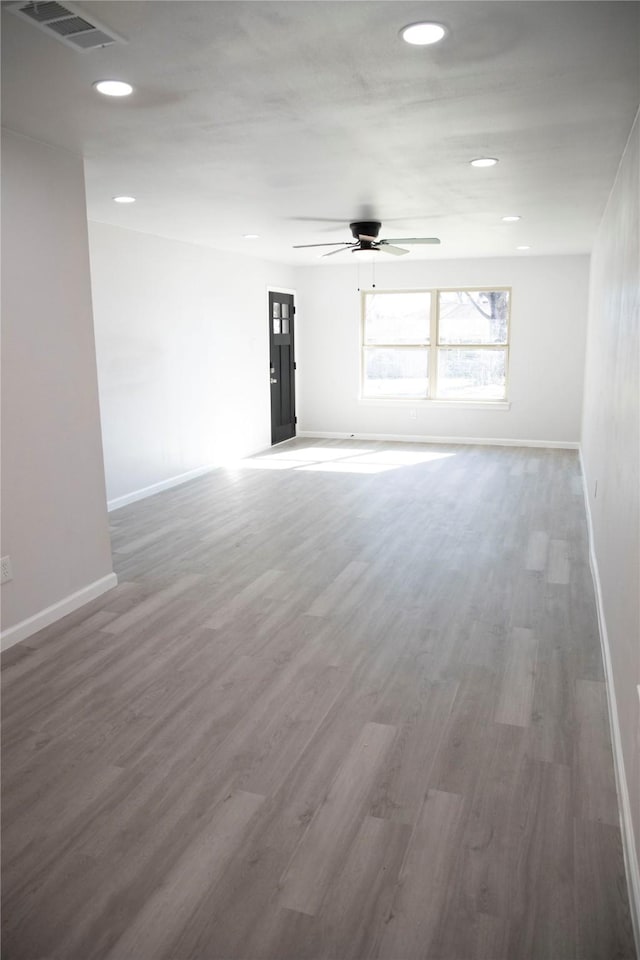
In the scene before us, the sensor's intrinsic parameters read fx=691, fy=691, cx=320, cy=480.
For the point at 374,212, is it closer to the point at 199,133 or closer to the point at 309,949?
the point at 199,133

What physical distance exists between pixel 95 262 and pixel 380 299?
4.86 meters

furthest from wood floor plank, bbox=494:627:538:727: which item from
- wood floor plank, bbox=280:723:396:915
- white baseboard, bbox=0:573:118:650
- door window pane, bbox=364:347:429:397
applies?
door window pane, bbox=364:347:429:397

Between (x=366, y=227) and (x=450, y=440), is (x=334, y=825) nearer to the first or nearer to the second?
(x=366, y=227)

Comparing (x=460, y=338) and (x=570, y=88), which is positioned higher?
(x=570, y=88)

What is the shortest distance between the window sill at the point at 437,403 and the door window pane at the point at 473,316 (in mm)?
821

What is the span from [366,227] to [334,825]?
485 cm

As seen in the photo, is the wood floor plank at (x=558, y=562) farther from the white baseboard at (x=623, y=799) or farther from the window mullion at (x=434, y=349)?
the window mullion at (x=434, y=349)

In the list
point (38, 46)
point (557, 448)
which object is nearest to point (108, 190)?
point (38, 46)

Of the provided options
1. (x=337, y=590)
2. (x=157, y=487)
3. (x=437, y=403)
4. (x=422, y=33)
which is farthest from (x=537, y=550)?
(x=437, y=403)

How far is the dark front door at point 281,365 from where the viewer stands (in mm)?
9352

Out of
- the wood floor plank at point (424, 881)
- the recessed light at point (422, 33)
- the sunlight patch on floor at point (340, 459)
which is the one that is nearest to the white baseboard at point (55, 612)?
the wood floor plank at point (424, 881)

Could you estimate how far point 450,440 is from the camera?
9625 mm

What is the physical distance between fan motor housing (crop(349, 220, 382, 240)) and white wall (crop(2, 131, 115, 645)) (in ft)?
8.81

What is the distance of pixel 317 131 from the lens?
10.3 ft
